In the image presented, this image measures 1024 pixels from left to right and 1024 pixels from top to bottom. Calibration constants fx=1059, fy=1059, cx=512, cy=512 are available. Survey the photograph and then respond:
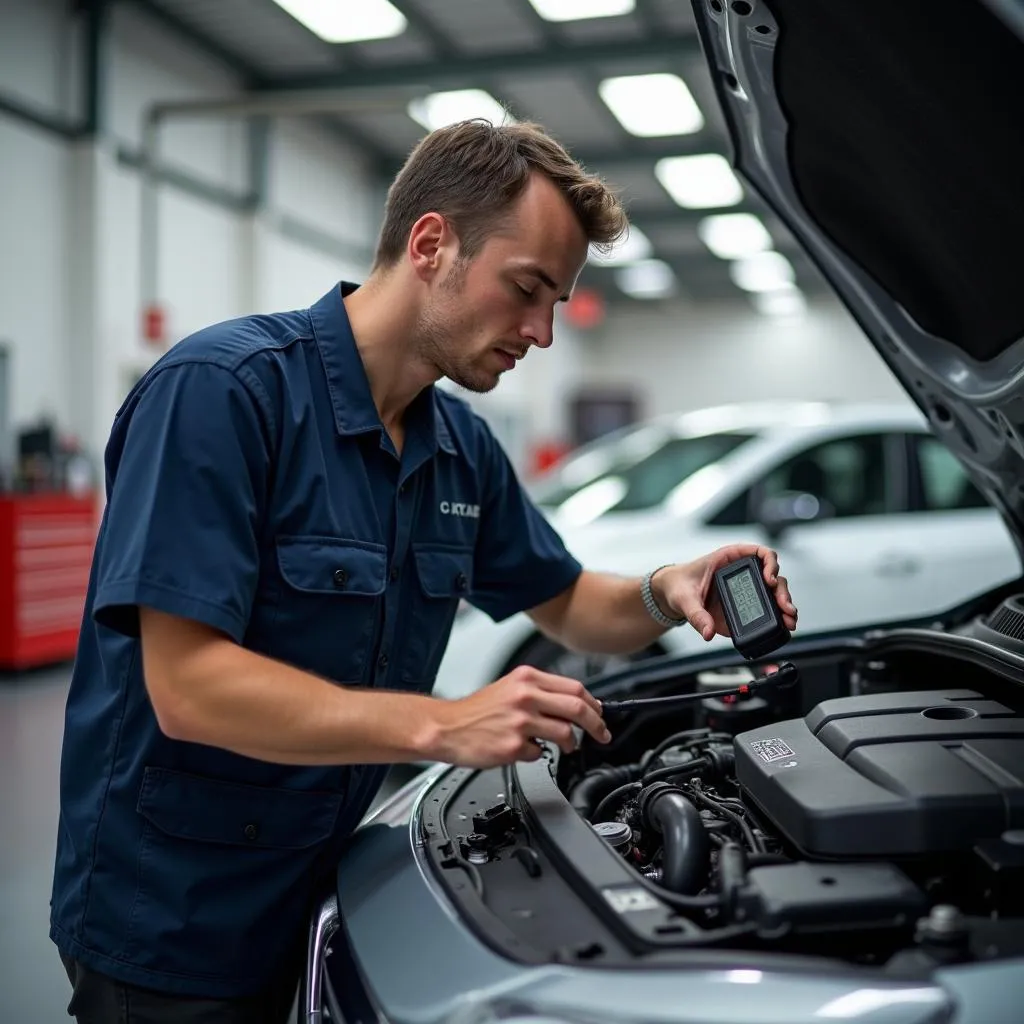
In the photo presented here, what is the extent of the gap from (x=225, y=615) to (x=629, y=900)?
1.78 feet

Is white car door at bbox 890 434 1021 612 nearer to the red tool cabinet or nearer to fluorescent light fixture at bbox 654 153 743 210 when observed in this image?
the red tool cabinet

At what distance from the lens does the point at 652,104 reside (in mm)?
8727

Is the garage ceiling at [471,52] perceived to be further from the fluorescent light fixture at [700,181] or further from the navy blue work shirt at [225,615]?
the navy blue work shirt at [225,615]

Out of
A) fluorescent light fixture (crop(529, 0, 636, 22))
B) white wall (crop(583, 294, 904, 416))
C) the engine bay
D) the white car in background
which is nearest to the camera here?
the engine bay

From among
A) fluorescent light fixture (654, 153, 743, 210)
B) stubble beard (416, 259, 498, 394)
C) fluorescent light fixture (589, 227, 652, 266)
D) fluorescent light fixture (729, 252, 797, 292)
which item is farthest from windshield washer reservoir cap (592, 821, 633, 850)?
fluorescent light fixture (729, 252, 797, 292)

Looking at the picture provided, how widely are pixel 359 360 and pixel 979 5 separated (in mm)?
880

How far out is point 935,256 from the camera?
1.58m

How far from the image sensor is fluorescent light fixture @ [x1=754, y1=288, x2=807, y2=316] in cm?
1647

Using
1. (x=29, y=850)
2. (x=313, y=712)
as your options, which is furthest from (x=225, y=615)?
(x=29, y=850)

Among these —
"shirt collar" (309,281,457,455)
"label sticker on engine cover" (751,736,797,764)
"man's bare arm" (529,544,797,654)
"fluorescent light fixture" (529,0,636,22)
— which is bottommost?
"label sticker on engine cover" (751,736,797,764)

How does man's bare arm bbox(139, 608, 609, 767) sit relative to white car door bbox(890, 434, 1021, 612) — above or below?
Result: above

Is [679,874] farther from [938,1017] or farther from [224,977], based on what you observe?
[224,977]

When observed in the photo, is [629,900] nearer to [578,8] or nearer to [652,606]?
[652,606]

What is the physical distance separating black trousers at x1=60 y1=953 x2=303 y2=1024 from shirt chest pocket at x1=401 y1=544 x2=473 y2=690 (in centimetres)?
47
